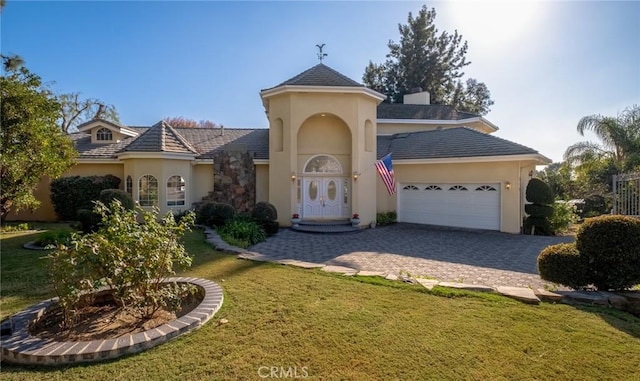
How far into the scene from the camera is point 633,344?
3.84 m

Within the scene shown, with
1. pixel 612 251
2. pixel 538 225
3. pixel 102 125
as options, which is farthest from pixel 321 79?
pixel 102 125

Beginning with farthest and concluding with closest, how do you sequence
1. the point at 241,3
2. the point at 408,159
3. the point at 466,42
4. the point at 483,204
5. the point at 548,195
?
1. the point at 466,42
2. the point at 408,159
3. the point at 483,204
4. the point at 548,195
5. the point at 241,3

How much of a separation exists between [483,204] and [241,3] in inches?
528

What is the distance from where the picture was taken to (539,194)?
1343 centimetres

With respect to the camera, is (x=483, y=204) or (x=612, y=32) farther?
(x=483, y=204)

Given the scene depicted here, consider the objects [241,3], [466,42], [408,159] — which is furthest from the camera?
[466,42]

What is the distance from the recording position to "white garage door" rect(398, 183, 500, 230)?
46.9ft

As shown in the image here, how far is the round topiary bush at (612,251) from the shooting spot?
17.5 ft

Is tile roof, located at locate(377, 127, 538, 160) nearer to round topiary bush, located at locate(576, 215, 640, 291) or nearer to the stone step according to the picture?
the stone step

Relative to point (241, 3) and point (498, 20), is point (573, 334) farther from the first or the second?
point (241, 3)

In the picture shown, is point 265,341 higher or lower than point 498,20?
lower

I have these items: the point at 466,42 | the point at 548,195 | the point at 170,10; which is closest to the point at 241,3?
the point at 170,10

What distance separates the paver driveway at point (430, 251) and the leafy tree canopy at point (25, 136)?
8.60m
